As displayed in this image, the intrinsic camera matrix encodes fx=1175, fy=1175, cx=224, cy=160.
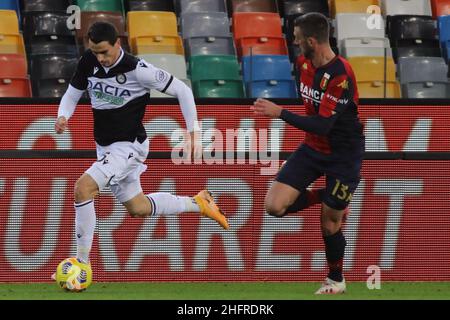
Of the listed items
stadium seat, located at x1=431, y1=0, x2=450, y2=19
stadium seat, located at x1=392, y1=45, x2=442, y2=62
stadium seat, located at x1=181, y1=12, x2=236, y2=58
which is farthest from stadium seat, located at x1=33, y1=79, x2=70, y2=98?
stadium seat, located at x1=431, y1=0, x2=450, y2=19

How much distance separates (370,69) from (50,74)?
3700 millimetres

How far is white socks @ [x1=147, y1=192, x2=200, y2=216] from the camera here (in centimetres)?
942

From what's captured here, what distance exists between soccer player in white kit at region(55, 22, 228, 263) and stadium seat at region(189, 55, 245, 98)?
447 centimetres

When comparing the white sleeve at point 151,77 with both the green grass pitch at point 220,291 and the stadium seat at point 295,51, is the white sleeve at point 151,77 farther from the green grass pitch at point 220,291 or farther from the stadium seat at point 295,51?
the stadium seat at point 295,51

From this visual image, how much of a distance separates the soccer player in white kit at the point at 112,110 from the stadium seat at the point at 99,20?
4.79m

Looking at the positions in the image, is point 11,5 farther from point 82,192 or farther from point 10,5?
point 82,192

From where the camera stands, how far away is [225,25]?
14.9 m

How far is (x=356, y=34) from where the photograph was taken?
14.9 meters

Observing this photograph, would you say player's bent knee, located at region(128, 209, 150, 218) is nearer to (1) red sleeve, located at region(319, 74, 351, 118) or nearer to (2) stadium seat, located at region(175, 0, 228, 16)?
(1) red sleeve, located at region(319, 74, 351, 118)

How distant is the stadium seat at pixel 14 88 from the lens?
1279 centimetres

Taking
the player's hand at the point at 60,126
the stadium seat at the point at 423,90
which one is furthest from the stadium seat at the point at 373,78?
the player's hand at the point at 60,126

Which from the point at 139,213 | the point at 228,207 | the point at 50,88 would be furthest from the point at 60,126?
the point at 50,88
